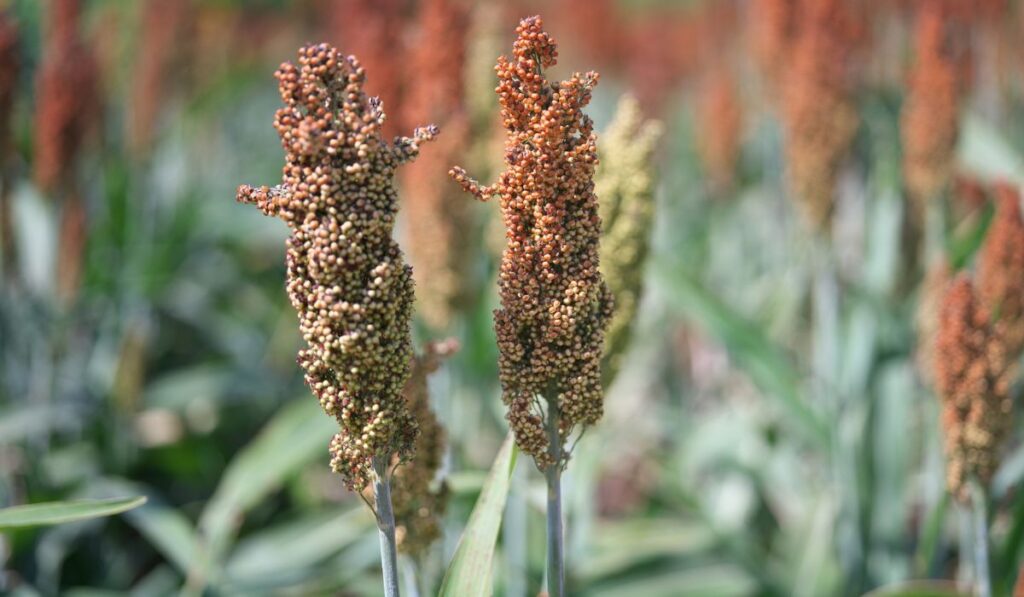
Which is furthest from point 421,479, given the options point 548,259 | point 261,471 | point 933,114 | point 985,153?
point 985,153

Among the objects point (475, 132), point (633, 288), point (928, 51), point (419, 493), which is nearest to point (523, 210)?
point (419, 493)

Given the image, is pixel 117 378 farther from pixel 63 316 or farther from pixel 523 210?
pixel 523 210

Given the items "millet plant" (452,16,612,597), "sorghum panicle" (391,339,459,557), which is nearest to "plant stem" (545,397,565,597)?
"millet plant" (452,16,612,597)

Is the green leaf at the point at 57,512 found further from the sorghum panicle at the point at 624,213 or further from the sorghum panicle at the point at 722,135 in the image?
the sorghum panicle at the point at 722,135

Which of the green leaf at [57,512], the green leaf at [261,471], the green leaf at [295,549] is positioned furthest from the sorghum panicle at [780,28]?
the green leaf at [57,512]

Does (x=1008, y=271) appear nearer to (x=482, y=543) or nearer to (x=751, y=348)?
(x=751, y=348)
